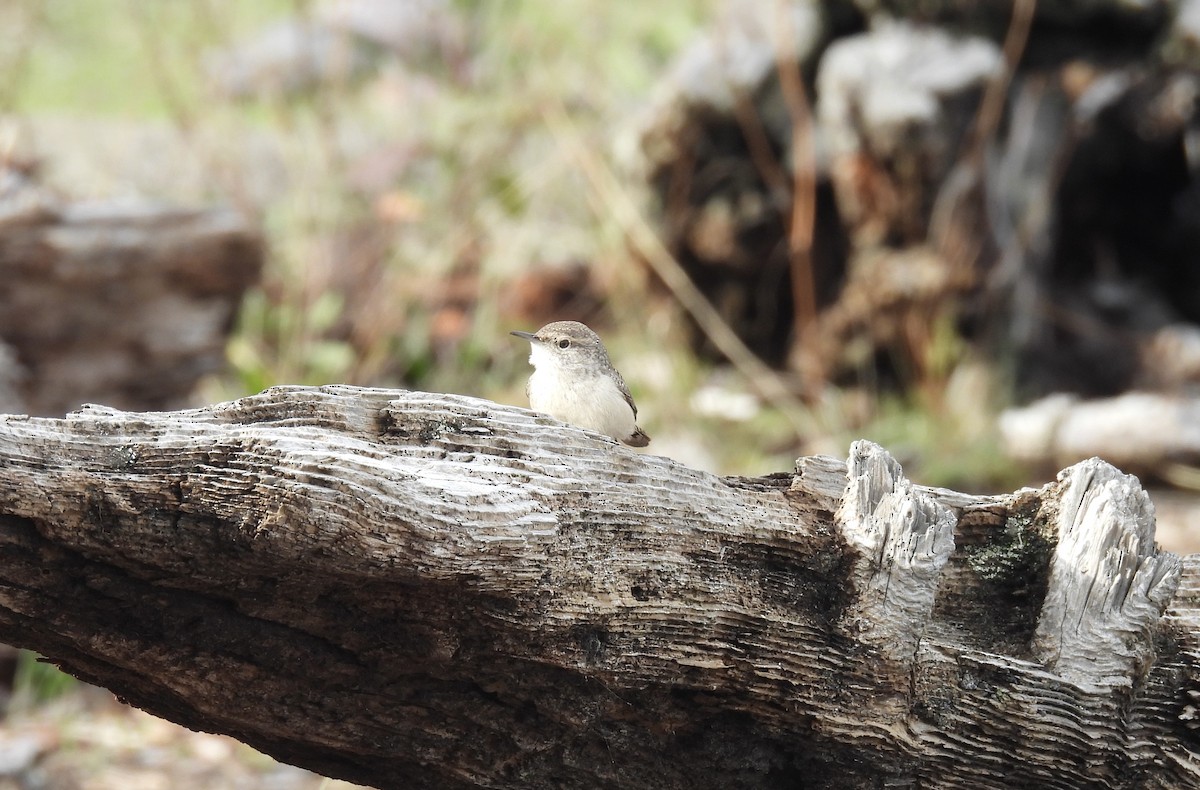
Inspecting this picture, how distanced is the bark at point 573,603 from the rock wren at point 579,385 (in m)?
0.92

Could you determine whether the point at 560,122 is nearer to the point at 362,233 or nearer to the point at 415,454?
the point at 362,233

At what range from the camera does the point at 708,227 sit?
8141mm

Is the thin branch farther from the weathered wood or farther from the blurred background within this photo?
the weathered wood

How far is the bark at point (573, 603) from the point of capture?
2.29 m

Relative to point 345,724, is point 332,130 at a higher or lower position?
higher

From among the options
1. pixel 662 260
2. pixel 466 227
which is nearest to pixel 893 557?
pixel 662 260

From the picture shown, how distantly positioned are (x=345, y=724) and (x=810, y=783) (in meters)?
1.02

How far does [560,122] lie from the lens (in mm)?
7402

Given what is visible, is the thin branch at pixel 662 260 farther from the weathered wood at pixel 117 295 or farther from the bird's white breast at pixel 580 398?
the bird's white breast at pixel 580 398

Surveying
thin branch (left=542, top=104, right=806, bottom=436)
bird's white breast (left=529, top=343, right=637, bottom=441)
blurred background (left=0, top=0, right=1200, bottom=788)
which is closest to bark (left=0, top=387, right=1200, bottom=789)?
bird's white breast (left=529, top=343, right=637, bottom=441)

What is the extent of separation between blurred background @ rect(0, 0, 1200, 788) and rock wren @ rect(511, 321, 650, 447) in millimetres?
2974

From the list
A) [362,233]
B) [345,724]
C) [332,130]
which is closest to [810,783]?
[345,724]

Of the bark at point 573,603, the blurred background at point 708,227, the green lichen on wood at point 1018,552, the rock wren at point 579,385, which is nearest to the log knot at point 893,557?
the bark at point 573,603

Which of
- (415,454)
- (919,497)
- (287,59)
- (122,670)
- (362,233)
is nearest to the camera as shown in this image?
(122,670)
